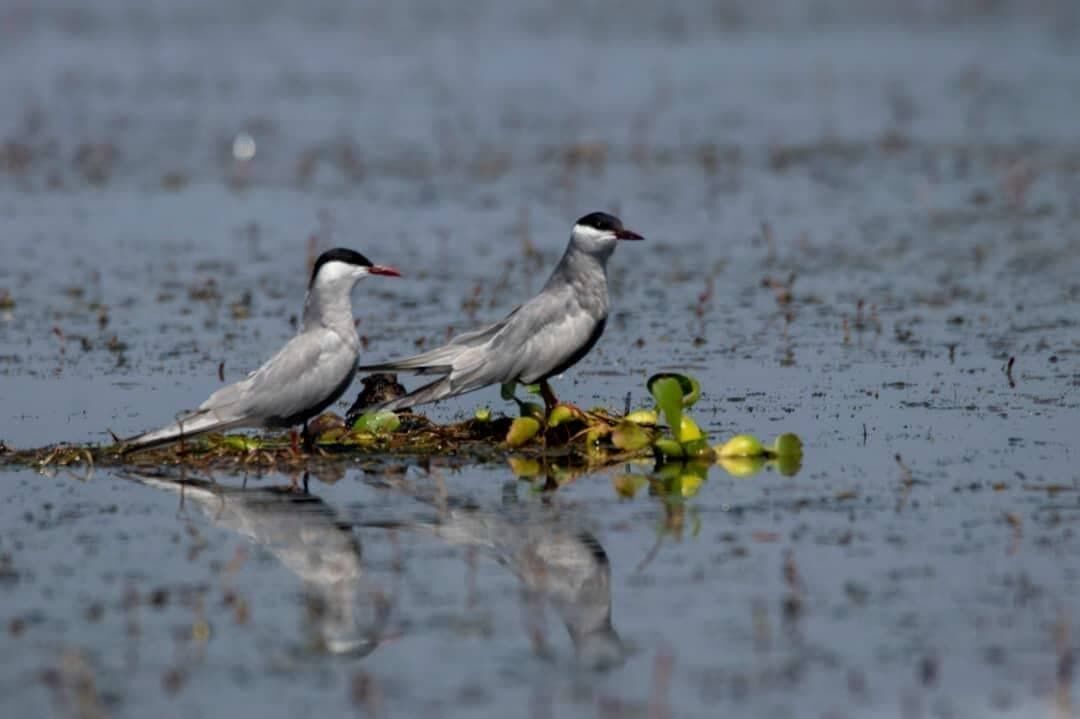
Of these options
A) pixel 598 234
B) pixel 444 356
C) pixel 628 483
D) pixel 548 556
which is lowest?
pixel 548 556

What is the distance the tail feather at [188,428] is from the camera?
9.34 m

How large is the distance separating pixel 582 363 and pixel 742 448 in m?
2.99

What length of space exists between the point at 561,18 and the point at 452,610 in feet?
92.9

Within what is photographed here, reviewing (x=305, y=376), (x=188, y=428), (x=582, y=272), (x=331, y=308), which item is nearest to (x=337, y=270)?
(x=331, y=308)

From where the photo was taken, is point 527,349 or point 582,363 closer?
point 527,349

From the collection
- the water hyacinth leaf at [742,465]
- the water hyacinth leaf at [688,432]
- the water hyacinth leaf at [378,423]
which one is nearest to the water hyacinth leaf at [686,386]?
the water hyacinth leaf at [688,432]

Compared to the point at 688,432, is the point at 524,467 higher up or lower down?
lower down

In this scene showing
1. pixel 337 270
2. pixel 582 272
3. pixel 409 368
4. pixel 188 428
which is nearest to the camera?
pixel 188 428

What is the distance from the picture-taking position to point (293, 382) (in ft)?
31.2

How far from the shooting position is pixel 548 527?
27.3 ft

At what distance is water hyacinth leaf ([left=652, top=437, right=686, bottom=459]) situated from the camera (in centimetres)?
947

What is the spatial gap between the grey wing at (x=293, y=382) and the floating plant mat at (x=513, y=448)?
262 mm

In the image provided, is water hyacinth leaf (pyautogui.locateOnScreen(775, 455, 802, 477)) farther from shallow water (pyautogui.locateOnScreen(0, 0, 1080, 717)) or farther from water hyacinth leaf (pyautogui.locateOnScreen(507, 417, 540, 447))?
water hyacinth leaf (pyautogui.locateOnScreen(507, 417, 540, 447))

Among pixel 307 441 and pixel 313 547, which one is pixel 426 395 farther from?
pixel 313 547
